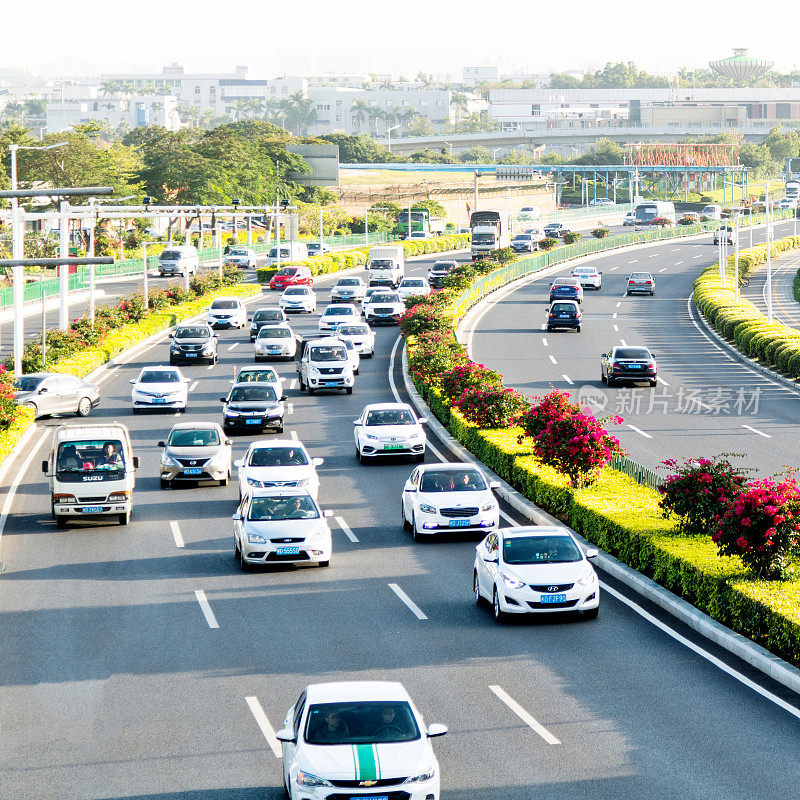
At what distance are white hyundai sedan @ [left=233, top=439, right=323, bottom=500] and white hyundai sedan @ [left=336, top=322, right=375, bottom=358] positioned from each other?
26238 millimetres

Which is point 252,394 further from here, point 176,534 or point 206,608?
point 206,608

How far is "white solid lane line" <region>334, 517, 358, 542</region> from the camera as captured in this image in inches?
1121

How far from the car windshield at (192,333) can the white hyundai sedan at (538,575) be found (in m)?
37.2

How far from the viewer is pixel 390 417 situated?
122 feet

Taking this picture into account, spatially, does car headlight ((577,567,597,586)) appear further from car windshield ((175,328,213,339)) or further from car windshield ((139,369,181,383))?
car windshield ((175,328,213,339))

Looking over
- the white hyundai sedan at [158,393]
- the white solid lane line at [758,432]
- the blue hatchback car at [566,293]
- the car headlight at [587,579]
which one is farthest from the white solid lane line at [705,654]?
the blue hatchback car at [566,293]

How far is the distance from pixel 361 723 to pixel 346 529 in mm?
16319

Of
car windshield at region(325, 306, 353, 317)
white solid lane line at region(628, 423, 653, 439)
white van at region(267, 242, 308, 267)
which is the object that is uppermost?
white van at region(267, 242, 308, 267)

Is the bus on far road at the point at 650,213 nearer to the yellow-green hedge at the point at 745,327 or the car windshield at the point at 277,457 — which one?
the yellow-green hedge at the point at 745,327

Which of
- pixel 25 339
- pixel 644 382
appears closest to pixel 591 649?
pixel 644 382

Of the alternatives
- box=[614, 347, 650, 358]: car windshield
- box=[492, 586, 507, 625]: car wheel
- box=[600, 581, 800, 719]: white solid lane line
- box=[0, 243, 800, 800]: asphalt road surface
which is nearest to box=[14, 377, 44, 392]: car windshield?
box=[0, 243, 800, 800]: asphalt road surface

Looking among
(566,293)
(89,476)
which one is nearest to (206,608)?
(89,476)

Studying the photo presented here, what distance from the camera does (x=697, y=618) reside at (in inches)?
805

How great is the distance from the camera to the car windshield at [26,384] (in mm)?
45125
